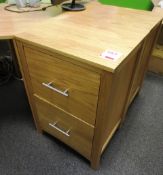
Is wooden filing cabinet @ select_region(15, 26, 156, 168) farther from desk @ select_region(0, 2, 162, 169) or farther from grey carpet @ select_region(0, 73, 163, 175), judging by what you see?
grey carpet @ select_region(0, 73, 163, 175)

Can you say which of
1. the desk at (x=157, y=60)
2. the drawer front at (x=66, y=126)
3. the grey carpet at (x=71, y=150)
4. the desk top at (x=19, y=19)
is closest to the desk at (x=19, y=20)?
the desk top at (x=19, y=19)

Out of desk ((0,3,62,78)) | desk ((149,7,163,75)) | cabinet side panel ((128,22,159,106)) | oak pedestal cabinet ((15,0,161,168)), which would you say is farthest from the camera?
desk ((149,7,163,75))

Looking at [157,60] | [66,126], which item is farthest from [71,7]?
[157,60]

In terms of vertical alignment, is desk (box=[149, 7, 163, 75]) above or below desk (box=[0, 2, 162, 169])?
below

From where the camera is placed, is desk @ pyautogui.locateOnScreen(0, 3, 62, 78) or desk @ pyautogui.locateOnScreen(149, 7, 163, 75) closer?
desk @ pyautogui.locateOnScreen(0, 3, 62, 78)

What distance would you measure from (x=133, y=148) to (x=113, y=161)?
0.60 ft

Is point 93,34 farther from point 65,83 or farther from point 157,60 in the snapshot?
point 157,60

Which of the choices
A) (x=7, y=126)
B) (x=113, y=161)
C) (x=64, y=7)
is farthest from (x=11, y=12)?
(x=113, y=161)

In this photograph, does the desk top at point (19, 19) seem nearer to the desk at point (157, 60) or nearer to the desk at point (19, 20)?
the desk at point (19, 20)

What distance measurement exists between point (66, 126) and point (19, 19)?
719 millimetres

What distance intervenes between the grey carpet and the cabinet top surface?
0.77 meters

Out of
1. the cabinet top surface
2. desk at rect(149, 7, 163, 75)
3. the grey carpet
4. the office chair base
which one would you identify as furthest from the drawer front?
desk at rect(149, 7, 163, 75)

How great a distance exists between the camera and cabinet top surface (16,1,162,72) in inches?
26.5

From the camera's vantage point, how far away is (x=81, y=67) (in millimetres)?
672
